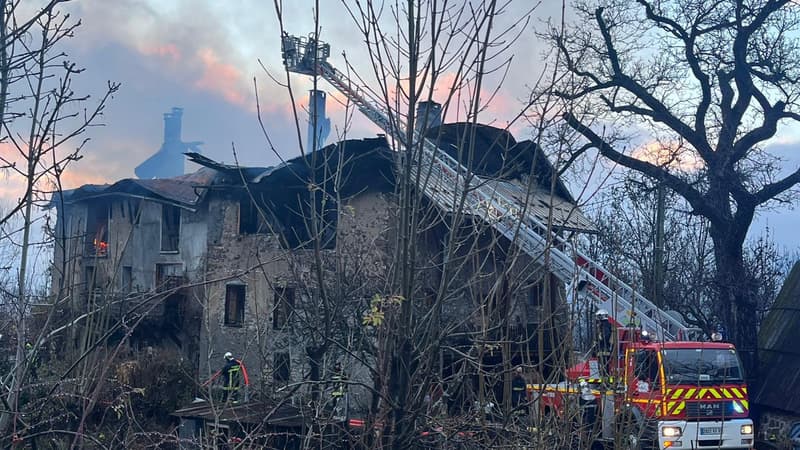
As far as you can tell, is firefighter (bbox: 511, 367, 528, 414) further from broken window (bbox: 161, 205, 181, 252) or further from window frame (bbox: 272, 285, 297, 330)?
broken window (bbox: 161, 205, 181, 252)

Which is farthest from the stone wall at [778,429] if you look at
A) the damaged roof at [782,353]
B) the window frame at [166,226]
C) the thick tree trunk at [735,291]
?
the window frame at [166,226]

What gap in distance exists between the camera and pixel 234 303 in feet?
77.0

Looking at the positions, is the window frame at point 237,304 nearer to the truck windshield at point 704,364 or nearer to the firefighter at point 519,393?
the truck windshield at point 704,364

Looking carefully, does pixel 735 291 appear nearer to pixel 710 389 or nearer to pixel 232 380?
pixel 710 389

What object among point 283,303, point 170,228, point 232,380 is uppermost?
point 170,228

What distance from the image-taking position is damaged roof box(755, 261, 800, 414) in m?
15.7

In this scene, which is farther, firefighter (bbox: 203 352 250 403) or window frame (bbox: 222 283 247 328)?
window frame (bbox: 222 283 247 328)

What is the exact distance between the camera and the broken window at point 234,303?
23.2m

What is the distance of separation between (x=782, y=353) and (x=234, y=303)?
588 inches

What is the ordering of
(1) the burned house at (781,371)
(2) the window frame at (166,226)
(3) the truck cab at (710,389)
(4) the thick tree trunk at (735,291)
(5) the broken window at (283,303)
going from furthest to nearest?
1. (2) the window frame at (166,226)
2. (4) the thick tree trunk at (735,291)
3. (1) the burned house at (781,371)
4. (3) the truck cab at (710,389)
5. (5) the broken window at (283,303)

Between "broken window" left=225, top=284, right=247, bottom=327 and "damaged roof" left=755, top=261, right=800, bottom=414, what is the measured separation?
557 inches

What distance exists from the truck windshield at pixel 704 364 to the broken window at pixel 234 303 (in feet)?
48.0

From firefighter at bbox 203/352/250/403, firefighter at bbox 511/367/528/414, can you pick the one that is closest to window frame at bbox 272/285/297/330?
firefighter at bbox 203/352/250/403

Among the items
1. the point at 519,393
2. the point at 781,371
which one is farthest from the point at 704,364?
the point at 519,393
